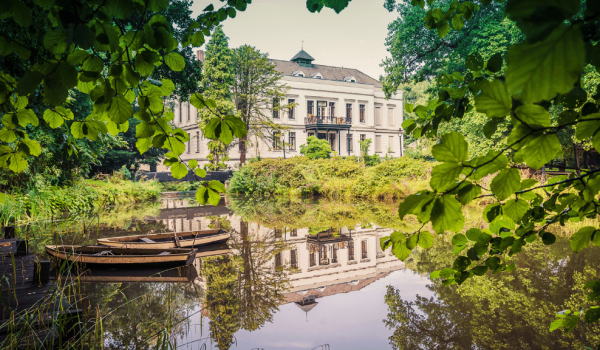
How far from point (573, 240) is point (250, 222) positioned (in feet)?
30.1

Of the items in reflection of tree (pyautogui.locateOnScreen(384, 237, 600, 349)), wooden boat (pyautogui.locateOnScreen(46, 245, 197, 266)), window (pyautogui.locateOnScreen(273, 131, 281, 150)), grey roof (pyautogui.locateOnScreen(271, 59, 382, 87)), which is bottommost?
reflection of tree (pyautogui.locateOnScreen(384, 237, 600, 349))

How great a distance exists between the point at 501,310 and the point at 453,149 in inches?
156

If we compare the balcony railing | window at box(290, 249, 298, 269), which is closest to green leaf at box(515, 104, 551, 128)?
window at box(290, 249, 298, 269)

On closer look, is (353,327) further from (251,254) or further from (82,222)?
(82,222)

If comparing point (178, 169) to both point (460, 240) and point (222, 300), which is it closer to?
point (460, 240)

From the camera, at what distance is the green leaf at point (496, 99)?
1.77 feet

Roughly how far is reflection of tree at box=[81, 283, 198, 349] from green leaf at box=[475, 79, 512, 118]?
2.74 meters

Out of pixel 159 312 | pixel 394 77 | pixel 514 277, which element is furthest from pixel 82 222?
pixel 394 77

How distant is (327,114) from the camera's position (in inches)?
1339

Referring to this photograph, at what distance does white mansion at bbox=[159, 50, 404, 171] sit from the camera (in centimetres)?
3197

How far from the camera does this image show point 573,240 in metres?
1.02

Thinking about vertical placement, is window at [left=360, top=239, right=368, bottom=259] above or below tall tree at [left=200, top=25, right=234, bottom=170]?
below

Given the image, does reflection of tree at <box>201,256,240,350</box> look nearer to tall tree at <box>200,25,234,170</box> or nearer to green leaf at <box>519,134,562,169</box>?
green leaf at <box>519,134,562,169</box>

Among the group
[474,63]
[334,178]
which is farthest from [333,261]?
[334,178]
